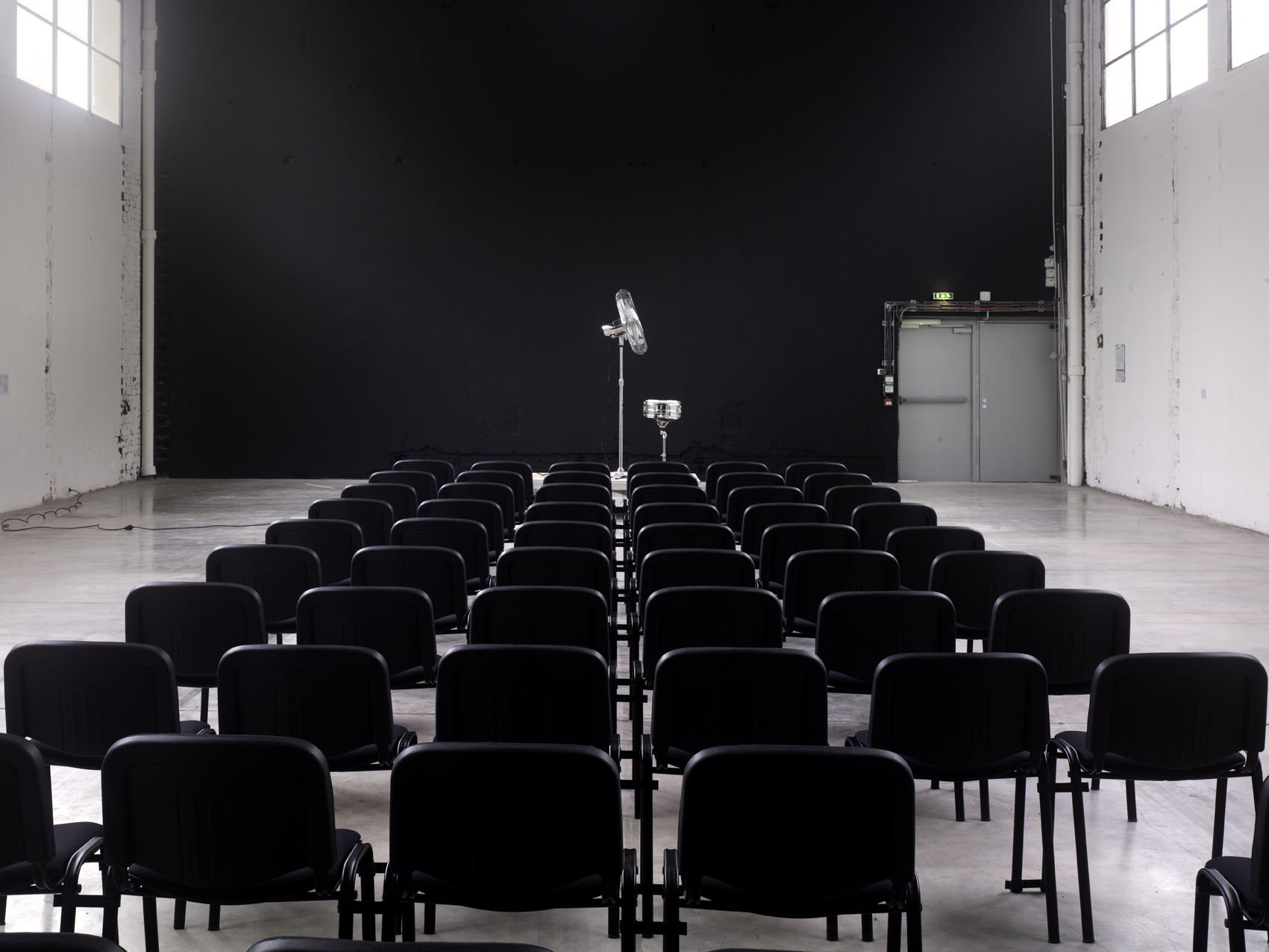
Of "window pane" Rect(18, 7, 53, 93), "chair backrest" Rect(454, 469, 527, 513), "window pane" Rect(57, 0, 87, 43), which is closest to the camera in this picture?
"chair backrest" Rect(454, 469, 527, 513)

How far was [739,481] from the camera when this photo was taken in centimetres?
933

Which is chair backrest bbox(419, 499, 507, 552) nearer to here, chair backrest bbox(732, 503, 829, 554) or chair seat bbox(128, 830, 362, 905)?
chair backrest bbox(732, 503, 829, 554)

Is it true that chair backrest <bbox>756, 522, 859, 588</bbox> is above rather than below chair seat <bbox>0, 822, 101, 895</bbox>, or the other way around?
above

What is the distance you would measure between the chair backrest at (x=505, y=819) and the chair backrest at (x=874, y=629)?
1838 mm

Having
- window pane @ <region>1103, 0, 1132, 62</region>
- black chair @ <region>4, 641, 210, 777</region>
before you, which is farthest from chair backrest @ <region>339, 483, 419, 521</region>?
window pane @ <region>1103, 0, 1132, 62</region>

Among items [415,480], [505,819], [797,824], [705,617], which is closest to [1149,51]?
[415,480]

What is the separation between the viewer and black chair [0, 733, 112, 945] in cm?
240

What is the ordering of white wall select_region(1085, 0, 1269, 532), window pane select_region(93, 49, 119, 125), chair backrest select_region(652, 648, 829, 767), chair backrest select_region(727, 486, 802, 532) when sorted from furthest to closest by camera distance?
window pane select_region(93, 49, 119, 125), white wall select_region(1085, 0, 1269, 532), chair backrest select_region(727, 486, 802, 532), chair backrest select_region(652, 648, 829, 767)

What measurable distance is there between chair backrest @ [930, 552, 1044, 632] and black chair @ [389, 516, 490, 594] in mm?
2511

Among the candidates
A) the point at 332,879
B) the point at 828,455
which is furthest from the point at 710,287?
the point at 332,879

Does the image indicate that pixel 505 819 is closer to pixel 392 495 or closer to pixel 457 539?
pixel 457 539

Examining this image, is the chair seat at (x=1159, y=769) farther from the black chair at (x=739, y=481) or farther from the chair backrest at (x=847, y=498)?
the black chair at (x=739, y=481)

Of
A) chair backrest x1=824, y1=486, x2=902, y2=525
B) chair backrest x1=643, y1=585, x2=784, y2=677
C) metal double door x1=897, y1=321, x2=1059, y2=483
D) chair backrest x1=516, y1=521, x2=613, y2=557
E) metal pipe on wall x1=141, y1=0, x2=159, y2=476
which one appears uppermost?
metal pipe on wall x1=141, y1=0, x2=159, y2=476

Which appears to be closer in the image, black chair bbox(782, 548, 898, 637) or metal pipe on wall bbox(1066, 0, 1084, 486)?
black chair bbox(782, 548, 898, 637)
